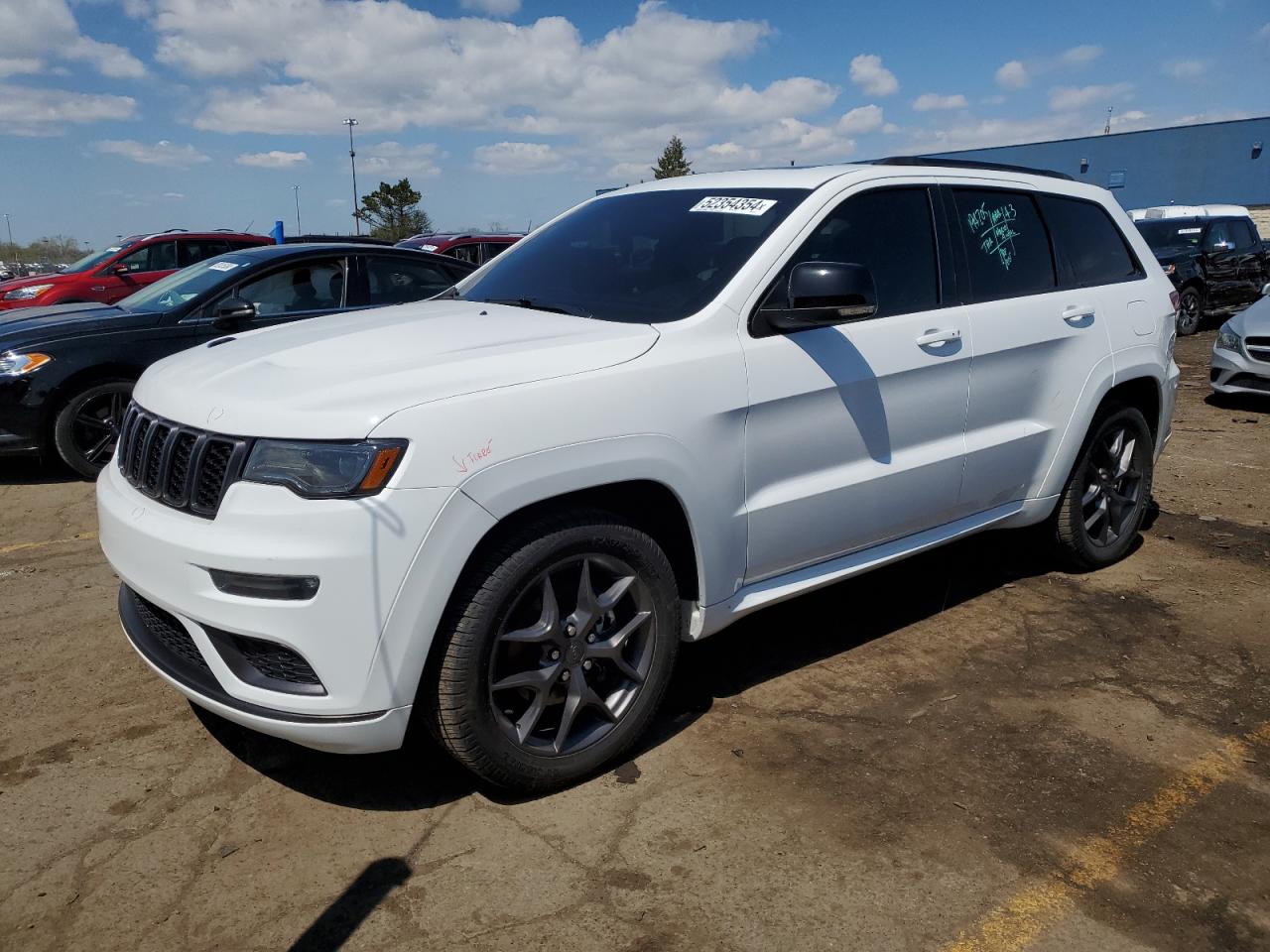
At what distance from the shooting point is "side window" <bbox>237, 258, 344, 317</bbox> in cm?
709

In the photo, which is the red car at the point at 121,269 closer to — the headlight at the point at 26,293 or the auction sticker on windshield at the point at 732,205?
the headlight at the point at 26,293

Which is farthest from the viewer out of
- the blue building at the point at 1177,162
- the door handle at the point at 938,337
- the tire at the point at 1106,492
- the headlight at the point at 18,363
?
the blue building at the point at 1177,162

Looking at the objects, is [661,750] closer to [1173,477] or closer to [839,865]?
[839,865]

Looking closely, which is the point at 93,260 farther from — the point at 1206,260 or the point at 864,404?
the point at 1206,260

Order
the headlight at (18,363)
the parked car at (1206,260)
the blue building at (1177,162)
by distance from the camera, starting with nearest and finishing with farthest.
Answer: the headlight at (18,363) → the parked car at (1206,260) → the blue building at (1177,162)

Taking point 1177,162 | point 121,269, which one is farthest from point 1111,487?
point 1177,162

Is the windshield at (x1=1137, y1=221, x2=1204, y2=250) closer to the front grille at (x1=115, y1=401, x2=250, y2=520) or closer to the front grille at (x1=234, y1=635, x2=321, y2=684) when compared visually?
the front grille at (x1=115, y1=401, x2=250, y2=520)

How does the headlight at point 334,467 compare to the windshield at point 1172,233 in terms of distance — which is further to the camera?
the windshield at point 1172,233

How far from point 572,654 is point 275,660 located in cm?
81

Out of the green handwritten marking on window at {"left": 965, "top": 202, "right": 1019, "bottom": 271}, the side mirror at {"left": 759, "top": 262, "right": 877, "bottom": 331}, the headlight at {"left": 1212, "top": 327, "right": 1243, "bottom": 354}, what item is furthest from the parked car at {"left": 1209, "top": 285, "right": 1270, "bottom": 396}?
the side mirror at {"left": 759, "top": 262, "right": 877, "bottom": 331}

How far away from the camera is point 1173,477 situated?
6938 millimetres

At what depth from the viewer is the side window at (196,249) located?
511 inches

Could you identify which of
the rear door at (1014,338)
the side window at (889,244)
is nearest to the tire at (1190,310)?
the rear door at (1014,338)

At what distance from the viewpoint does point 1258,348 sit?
9.29 m
